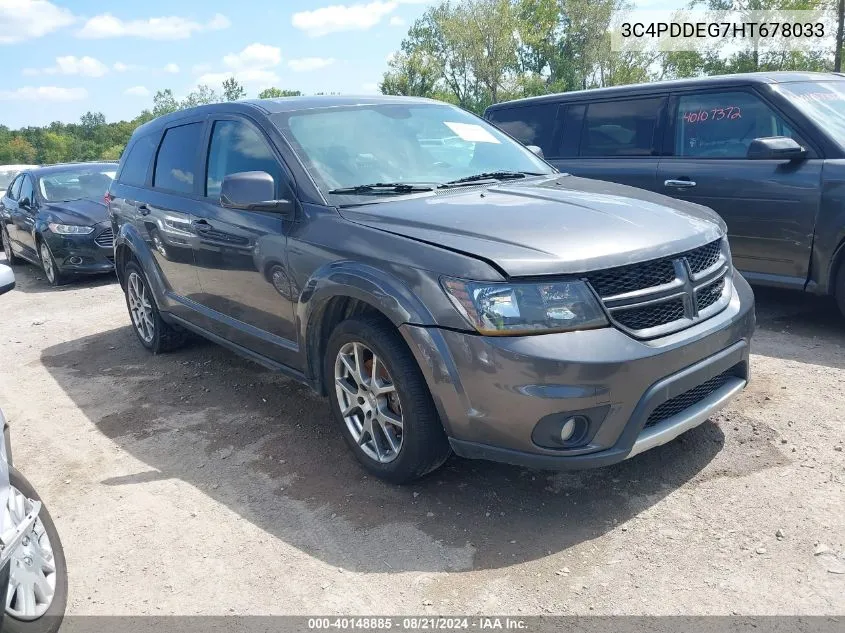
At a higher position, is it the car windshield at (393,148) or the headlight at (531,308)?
the car windshield at (393,148)

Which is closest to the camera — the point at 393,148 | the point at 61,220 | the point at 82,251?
the point at 393,148

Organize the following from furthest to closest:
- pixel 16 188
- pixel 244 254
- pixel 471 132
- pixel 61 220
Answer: pixel 16 188 → pixel 61 220 → pixel 471 132 → pixel 244 254

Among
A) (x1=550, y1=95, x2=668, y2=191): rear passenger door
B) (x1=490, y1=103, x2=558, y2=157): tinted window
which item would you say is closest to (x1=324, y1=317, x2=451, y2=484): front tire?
(x1=550, y1=95, x2=668, y2=191): rear passenger door

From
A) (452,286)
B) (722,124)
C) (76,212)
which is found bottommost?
(452,286)

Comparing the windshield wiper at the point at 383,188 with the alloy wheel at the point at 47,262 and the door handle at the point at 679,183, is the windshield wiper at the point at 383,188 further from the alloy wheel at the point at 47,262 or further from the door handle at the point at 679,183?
the alloy wheel at the point at 47,262

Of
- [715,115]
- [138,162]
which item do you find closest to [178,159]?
[138,162]

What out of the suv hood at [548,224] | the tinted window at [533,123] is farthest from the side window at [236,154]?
the tinted window at [533,123]

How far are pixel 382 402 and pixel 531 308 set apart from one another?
93cm

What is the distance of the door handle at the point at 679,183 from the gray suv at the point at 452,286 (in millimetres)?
1761

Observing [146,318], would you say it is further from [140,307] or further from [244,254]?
[244,254]

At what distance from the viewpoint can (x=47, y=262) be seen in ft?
32.6

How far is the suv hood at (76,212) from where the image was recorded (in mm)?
9742

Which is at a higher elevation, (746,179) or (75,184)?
(75,184)

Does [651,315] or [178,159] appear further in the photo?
[178,159]
